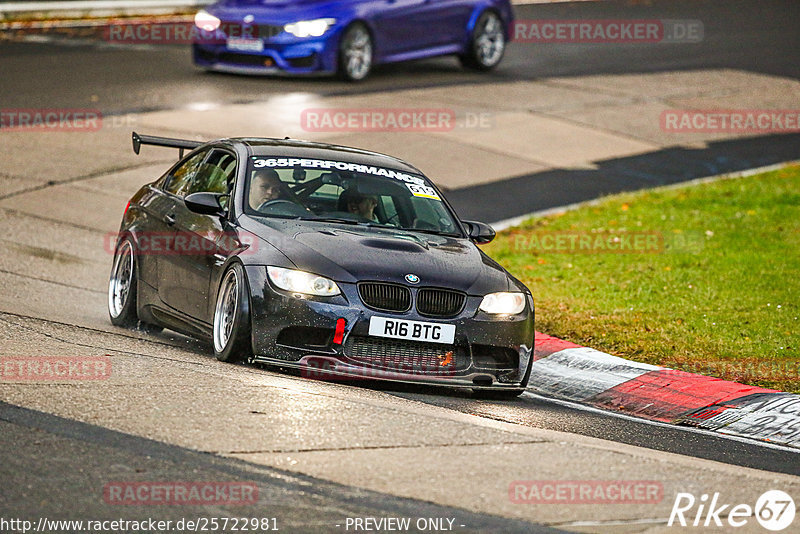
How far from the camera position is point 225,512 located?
17.5ft

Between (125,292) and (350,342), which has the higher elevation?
(350,342)

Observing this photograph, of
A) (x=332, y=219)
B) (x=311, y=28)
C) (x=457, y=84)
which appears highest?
(x=311, y=28)

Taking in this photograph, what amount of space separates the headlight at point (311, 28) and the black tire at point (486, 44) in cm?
360

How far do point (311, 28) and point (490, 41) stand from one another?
168 inches

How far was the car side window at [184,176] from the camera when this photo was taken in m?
10.0

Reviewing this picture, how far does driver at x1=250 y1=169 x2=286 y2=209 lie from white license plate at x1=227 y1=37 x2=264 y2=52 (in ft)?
35.2

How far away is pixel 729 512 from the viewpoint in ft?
19.1

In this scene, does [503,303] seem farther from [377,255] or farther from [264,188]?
[264,188]

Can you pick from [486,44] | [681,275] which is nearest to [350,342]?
[681,275]

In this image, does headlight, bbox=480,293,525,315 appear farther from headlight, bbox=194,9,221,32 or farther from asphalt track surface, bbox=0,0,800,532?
headlight, bbox=194,9,221,32

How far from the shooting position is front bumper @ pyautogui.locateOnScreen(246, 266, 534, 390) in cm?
798

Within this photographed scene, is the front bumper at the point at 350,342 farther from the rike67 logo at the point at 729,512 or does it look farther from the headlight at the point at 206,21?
the headlight at the point at 206,21

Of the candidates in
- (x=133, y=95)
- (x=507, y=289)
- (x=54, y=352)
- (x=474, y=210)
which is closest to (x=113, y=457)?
(x=54, y=352)

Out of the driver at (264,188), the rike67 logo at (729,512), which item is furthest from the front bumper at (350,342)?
the rike67 logo at (729,512)
